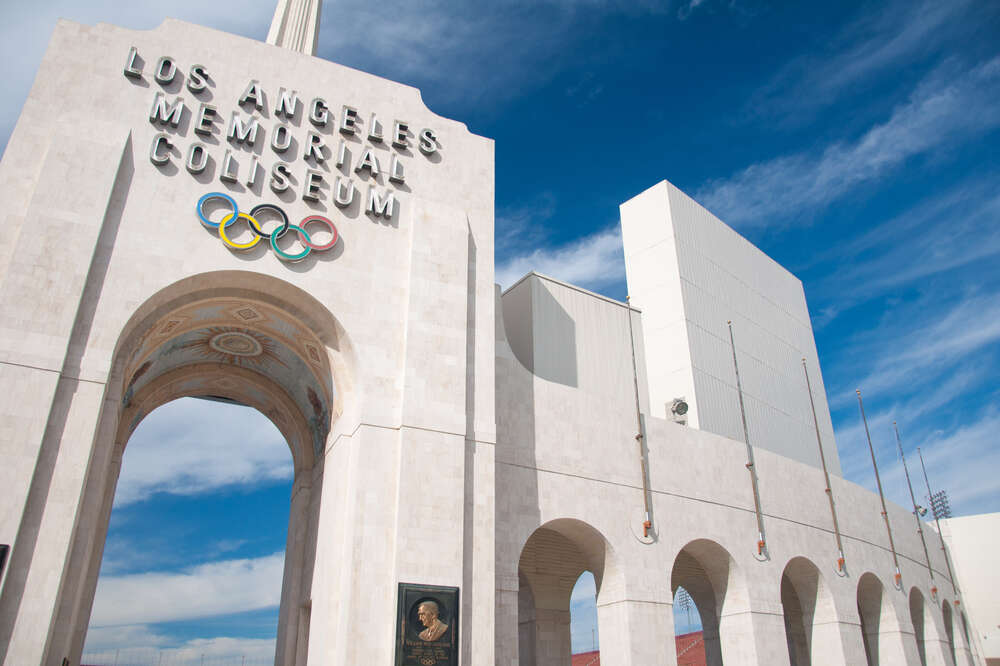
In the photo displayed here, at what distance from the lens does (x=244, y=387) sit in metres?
24.4

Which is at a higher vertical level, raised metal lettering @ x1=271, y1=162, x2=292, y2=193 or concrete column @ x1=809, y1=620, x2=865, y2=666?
raised metal lettering @ x1=271, y1=162, x2=292, y2=193

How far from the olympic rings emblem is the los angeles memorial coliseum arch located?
0.06 meters

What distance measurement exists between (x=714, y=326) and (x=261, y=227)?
22.4 meters

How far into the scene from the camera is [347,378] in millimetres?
18859

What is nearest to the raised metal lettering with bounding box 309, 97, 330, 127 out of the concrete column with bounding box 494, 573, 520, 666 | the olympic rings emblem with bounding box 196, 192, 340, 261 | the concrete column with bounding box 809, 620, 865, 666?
the olympic rings emblem with bounding box 196, 192, 340, 261

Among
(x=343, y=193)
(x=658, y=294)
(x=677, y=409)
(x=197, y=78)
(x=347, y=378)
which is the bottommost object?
(x=347, y=378)

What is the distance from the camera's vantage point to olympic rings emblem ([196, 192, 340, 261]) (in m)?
17.7

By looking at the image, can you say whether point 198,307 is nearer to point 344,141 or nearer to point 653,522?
point 344,141

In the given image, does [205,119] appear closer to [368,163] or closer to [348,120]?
[348,120]

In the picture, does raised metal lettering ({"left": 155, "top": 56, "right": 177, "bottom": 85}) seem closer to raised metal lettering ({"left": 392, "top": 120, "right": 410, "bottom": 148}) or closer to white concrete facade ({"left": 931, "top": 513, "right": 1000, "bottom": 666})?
raised metal lettering ({"left": 392, "top": 120, "right": 410, "bottom": 148})

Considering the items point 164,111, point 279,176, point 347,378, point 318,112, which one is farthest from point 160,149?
point 347,378

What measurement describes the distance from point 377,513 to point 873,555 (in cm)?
2250

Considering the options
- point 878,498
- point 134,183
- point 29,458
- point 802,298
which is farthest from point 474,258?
point 802,298

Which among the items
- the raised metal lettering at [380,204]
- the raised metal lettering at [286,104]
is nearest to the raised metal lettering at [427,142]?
the raised metal lettering at [380,204]
